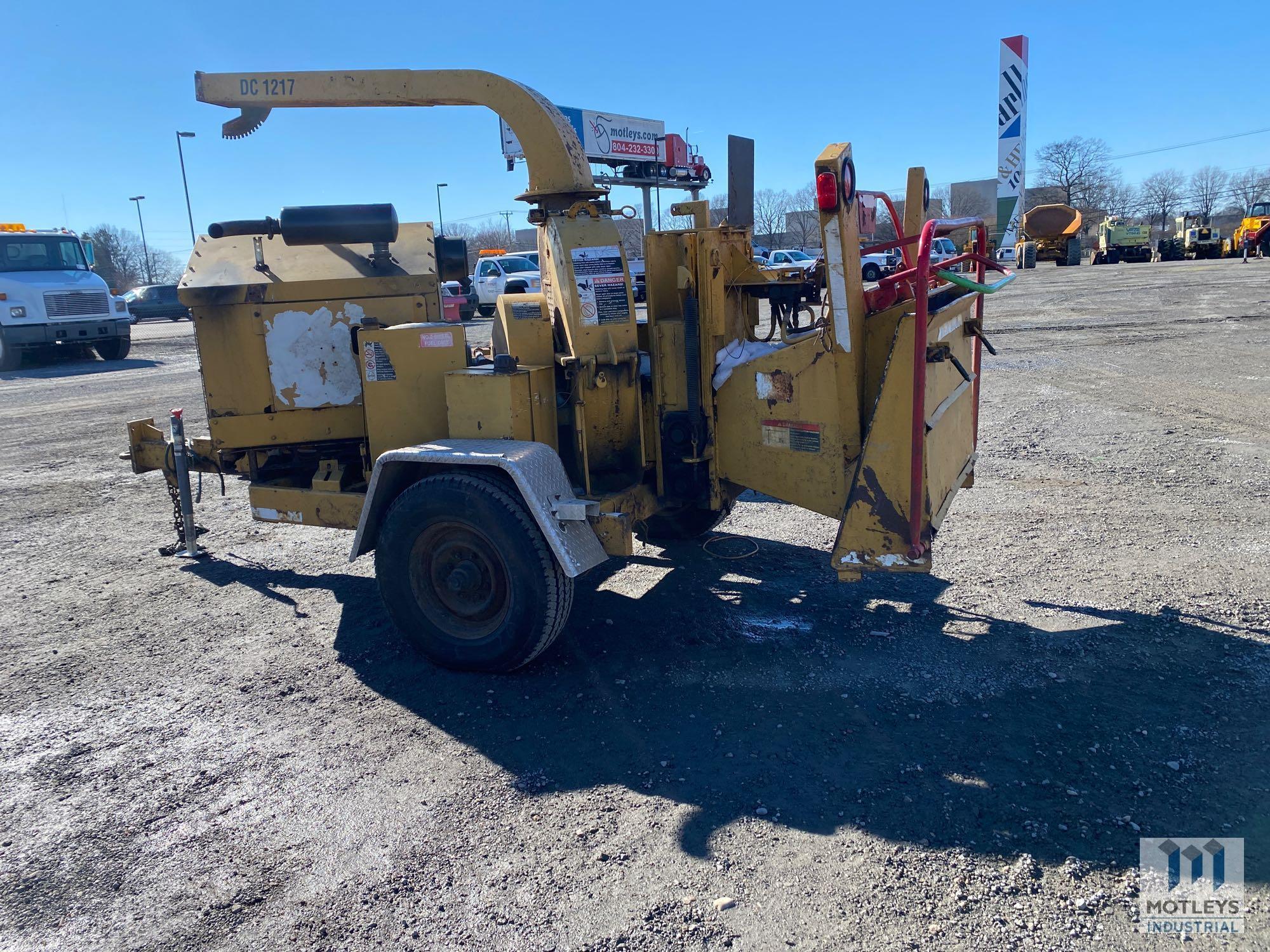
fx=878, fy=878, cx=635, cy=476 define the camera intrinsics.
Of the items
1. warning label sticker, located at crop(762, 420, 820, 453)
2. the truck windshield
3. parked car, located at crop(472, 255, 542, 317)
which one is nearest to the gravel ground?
warning label sticker, located at crop(762, 420, 820, 453)

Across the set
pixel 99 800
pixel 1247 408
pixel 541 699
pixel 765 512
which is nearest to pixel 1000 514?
pixel 765 512

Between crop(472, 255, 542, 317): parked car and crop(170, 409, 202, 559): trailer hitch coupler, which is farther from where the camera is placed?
crop(472, 255, 542, 317): parked car

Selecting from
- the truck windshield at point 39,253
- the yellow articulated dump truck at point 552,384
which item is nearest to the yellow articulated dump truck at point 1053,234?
the truck windshield at point 39,253

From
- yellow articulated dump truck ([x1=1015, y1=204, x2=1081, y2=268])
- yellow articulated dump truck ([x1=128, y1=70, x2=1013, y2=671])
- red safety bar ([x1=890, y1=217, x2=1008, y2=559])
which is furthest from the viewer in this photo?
yellow articulated dump truck ([x1=1015, y1=204, x2=1081, y2=268])

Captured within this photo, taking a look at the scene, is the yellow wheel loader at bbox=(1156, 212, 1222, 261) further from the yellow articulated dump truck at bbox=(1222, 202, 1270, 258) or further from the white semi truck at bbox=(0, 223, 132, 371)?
the white semi truck at bbox=(0, 223, 132, 371)

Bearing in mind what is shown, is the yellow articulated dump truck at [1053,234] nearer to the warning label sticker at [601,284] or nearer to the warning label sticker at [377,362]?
the warning label sticker at [601,284]

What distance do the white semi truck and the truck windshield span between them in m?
0.01

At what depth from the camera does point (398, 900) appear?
115 inches

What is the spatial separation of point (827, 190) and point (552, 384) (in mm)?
1777

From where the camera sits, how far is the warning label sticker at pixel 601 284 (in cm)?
459

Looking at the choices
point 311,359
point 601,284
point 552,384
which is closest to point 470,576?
point 552,384

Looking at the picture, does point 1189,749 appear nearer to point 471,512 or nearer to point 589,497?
point 589,497

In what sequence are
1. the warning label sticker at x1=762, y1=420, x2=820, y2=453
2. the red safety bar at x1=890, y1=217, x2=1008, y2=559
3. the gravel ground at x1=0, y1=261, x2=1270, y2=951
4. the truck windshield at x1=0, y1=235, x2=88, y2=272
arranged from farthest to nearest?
1. the truck windshield at x1=0, y1=235, x2=88, y2=272
2. the warning label sticker at x1=762, y1=420, x2=820, y2=453
3. the red safety bar at x1=890, y1=217, x2=1008, y2=559
4. the gravel ground at x1=0, y1=261, x2=1270, y2=951

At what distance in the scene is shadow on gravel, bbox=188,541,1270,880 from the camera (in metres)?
3.16
